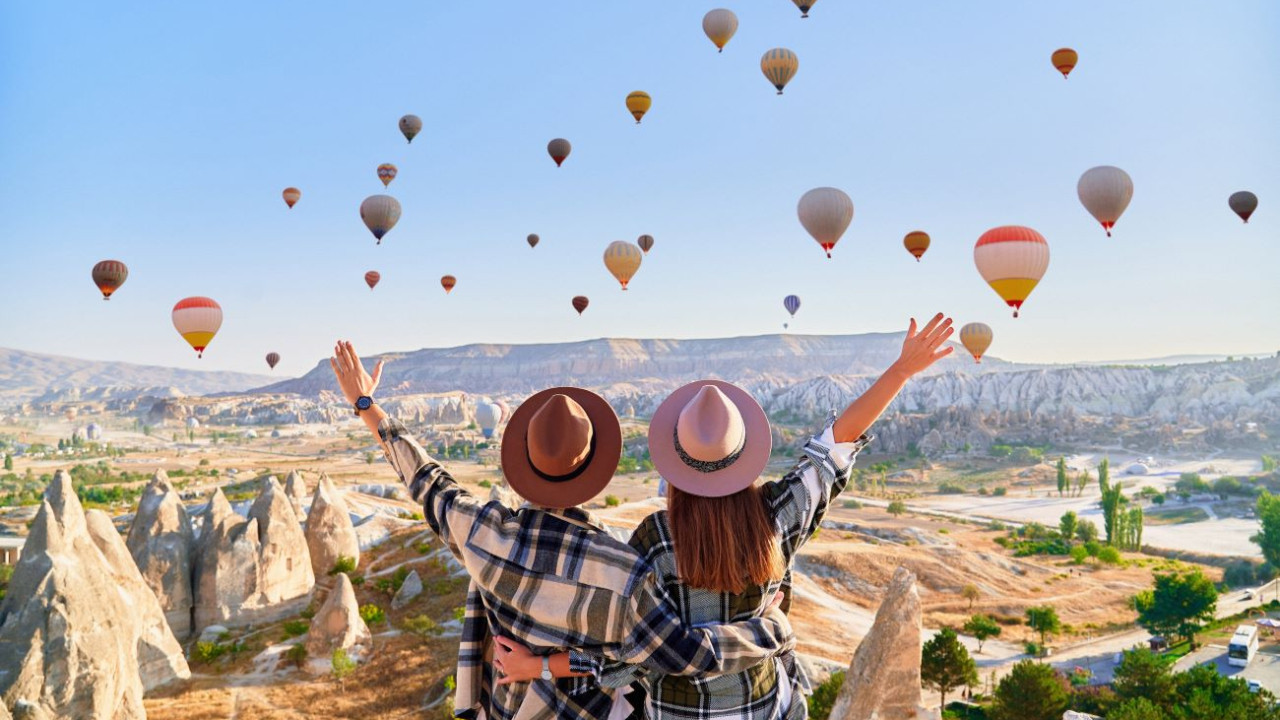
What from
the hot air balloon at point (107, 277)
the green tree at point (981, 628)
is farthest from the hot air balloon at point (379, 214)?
the green tree at point (981, 628)

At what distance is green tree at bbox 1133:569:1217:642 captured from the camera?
25.7 m

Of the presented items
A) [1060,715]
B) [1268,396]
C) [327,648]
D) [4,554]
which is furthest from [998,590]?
[1268,396]

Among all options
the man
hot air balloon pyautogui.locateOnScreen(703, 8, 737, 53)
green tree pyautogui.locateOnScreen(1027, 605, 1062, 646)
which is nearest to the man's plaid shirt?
the man

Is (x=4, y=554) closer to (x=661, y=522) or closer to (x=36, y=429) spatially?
(x=661, y=522)

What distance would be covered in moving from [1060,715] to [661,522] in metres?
16.2

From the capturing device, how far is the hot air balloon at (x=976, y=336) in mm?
28300

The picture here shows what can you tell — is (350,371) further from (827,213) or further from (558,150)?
(558,150)

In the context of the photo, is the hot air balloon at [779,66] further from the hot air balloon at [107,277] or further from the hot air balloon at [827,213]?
the hot air balloon at [107,277]

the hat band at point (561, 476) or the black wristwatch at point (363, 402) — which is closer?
the hat band at point (561, 476)

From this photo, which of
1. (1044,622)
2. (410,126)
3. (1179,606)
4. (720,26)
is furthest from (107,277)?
(1179,606)

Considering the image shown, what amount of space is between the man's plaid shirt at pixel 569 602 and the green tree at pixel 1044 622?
2583cm

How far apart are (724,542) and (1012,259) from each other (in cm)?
1441

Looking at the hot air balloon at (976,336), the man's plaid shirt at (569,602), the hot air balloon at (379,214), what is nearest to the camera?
the man's plaid shirt at (569,602)

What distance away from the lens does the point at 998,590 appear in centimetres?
3044
